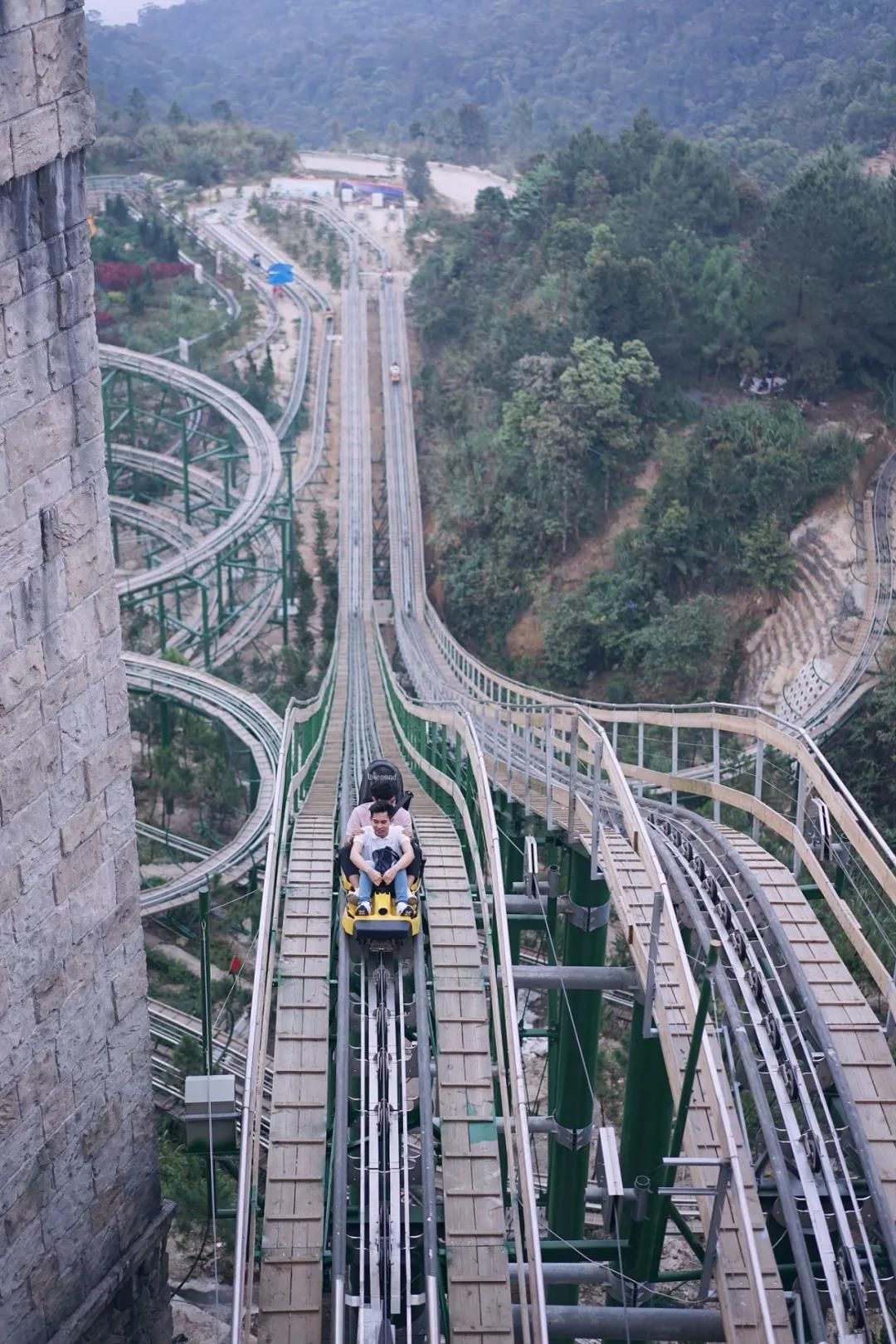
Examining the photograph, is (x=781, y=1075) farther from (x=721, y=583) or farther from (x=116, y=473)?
(x=116, y=473)

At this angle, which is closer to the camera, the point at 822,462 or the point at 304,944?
the point at 304,944

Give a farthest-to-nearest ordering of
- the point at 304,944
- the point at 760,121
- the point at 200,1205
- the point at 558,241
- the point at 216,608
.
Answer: the point at 760,121 → the point at 558,241 → the point at 216,608 → the point at 200,1205 → the point at 304,944

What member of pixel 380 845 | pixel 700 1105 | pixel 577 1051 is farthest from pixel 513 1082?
pixel 577 1051

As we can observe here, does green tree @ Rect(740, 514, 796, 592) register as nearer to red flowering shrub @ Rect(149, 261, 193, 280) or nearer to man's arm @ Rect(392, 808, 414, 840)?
man's arm @ Rect(392, 808, 414, 840)

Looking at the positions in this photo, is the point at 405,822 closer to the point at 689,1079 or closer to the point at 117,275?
the point at 689,1079

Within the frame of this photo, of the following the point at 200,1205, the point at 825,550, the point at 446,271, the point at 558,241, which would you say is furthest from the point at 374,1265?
the point at 446,271

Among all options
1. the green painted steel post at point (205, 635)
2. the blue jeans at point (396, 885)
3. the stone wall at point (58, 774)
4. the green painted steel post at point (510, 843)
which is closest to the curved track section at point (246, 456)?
the green painted steel post at point (205, 635)
